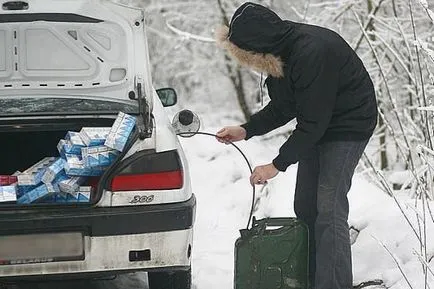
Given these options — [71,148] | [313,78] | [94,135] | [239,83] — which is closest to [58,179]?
[71,148]

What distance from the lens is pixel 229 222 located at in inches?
263

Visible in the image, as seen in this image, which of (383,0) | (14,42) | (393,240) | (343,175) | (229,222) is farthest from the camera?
(383,0)

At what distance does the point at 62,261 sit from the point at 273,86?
1.41m

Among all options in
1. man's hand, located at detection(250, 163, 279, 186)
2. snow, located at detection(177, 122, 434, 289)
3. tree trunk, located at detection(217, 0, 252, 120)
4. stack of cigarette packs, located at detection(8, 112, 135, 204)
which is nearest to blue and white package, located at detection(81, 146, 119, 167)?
stack of cigarette packs, located at detection(8, 112, 135, 204)

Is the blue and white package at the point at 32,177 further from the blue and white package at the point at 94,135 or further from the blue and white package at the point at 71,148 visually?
the blue and white package at the point at 94,135

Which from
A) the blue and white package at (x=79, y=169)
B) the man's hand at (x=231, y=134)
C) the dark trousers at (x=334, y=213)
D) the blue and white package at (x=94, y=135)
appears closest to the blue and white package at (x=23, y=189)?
the blue and white package at (x=79, y=169)

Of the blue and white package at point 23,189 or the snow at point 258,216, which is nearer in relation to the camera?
the blue and white package at point 23,189

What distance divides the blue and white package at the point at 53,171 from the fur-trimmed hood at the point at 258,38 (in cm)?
100

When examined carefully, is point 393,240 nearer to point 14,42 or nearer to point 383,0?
point 14,42

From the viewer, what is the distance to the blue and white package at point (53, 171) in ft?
11.8

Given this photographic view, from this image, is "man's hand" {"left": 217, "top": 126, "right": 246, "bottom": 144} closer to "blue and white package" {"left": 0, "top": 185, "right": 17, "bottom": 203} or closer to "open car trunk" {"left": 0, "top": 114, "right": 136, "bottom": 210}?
"open car trunk" {"left": 0, "top": 114, "right": 136, "bottom": 210}

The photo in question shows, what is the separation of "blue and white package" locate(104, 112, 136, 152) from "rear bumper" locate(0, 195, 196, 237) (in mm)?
305

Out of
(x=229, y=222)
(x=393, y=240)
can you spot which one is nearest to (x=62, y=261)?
(x=393, y=240)

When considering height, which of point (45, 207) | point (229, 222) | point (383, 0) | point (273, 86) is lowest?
point (229, 222)
